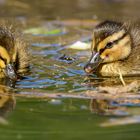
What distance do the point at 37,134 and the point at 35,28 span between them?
411 centimetres

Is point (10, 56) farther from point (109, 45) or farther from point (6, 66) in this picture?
point (109, 45)

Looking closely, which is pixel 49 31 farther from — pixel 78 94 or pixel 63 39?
pixel 78 94

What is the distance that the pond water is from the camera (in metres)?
3.84

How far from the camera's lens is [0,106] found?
14.4 feet

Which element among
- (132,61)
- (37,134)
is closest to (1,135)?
(37,134)

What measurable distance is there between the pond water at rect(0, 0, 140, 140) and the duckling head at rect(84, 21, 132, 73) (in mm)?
176

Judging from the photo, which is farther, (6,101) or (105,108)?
(6,101)

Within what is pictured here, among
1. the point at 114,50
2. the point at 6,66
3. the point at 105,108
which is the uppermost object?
the point at 114,50

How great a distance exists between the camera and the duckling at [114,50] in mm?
5504

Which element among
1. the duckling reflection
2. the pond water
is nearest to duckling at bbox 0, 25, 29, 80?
the pond water

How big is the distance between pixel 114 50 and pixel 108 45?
11 centimetres

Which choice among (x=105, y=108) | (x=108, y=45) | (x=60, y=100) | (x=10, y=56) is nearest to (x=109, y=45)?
(x=108, y=45)

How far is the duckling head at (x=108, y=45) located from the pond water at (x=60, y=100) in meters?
0.18

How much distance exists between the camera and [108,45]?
5.59 metres
